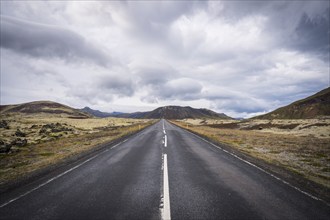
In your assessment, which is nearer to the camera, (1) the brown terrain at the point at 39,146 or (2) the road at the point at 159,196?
(2) the road at the point at 159,196

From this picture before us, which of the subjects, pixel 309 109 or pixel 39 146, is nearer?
pixel 39 146

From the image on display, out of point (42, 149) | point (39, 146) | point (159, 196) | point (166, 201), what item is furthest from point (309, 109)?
point (166, 201)

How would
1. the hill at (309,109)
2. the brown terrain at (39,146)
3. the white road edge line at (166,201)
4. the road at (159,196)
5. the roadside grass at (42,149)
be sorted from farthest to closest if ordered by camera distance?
the hill at (309,109) → the brown terrain at (39,146) → the roadside grass at (42,149) → the road at (159,196) → the white road edge line at (166,201)

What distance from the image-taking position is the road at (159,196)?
4918 millimetres

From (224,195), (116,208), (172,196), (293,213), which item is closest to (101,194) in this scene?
(116,208)

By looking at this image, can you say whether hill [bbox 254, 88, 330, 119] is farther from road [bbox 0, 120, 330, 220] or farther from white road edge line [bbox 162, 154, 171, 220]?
white road edge line [bbox 162, 154, 171, 220]

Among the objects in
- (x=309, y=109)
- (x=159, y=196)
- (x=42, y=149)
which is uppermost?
(x=309, y=109)

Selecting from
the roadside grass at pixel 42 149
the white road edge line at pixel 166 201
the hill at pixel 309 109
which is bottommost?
the roadside grass at pixel 42 149

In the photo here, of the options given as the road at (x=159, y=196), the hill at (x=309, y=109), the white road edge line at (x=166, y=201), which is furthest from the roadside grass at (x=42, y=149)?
the hill at (x=309, y=109)

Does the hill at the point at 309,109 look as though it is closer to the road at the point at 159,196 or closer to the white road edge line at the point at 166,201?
the road at the point at 159,196

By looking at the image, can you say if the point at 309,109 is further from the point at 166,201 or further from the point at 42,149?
the point at 166,201

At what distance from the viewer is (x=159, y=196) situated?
6.00 metres

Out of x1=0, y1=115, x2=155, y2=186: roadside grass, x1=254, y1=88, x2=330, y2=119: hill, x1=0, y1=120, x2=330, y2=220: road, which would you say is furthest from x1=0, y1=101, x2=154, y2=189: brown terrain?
x1=254, y1=88, x2=330, y2=119: hill

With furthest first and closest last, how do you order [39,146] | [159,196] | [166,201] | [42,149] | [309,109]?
1. [309,109]
2. [39,146]
3. [42,149]
4. [159,196]
5. [166,201]
